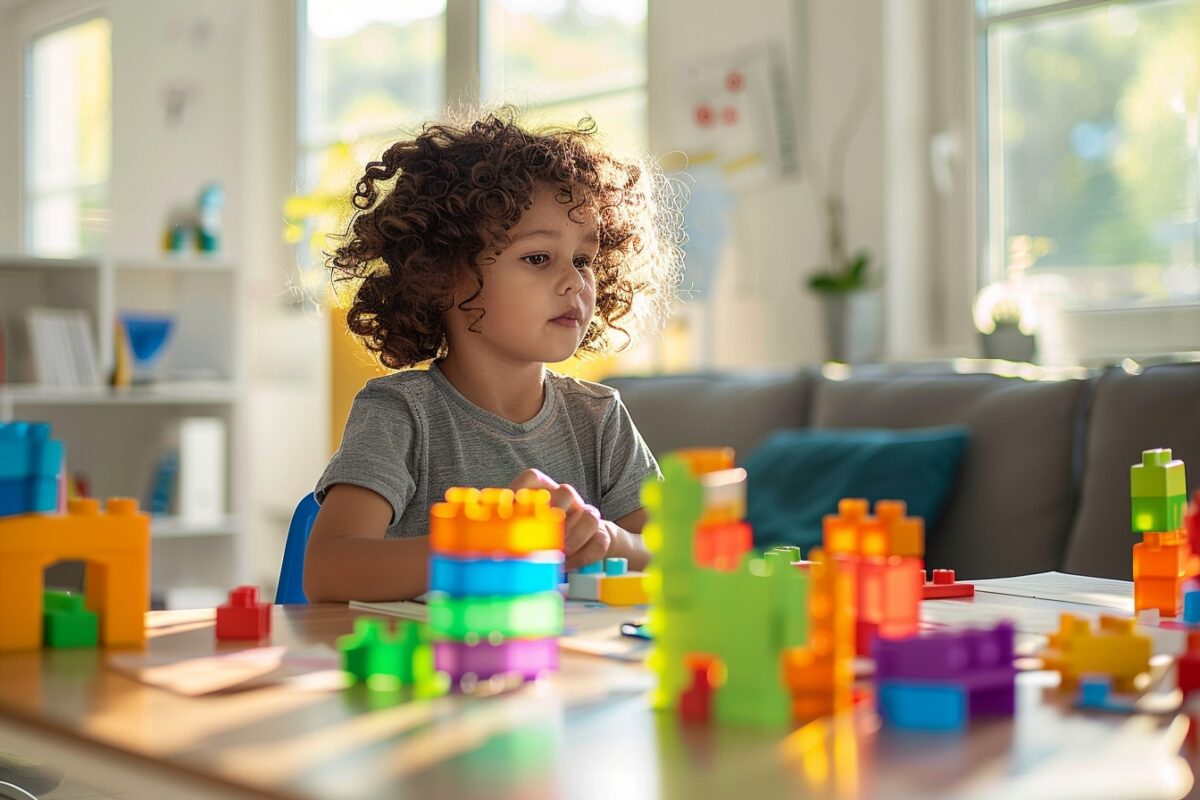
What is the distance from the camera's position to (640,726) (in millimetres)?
670

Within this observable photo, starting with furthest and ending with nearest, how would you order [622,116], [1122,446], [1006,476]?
[622,116] → [1006,476] → [1122,446]

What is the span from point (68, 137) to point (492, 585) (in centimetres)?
654

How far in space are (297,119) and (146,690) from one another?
5.13 m

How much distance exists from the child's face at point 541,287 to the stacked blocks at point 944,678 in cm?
91

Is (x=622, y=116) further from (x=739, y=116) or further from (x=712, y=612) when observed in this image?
(x=712, y=612)

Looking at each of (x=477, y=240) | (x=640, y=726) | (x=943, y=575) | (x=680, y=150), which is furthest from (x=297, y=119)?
(x=640, y=726)

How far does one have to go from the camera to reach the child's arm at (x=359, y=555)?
1193 mm

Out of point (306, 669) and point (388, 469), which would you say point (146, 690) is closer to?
point (306, 669)

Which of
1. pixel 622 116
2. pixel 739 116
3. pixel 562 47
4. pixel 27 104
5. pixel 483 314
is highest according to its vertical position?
pixel 27 104

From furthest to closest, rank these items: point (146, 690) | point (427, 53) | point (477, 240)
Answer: point (427, 53) → point (477, 240) → point (146, 690)

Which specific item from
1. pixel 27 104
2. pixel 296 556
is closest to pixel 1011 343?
pixel 296 556

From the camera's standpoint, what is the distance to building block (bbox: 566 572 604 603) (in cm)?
111

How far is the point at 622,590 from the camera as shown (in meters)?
1.08

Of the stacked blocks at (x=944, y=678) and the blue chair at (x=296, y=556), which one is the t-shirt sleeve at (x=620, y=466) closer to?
the blue chair at (x=296, y=556)
